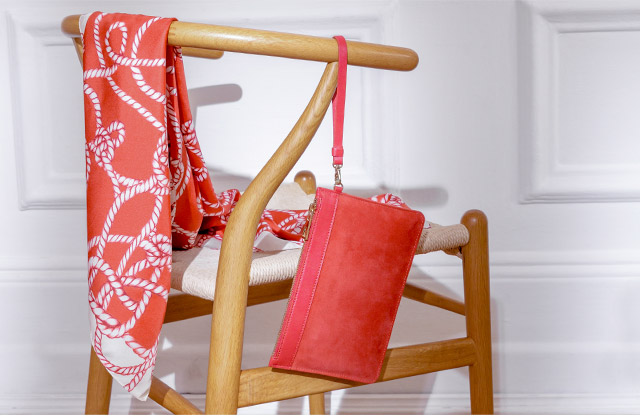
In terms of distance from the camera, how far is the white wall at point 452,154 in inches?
51.1

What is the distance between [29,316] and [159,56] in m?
0.97

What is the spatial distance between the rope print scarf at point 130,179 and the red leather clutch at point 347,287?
0.48 feet

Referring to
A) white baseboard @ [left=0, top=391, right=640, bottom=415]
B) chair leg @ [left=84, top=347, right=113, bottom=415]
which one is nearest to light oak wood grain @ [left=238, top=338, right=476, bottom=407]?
chair leg @ [left=84, top=347, right=113, bottom=415]

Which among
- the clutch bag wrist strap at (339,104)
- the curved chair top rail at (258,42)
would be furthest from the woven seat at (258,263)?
the curved chair top rail at (258,42)

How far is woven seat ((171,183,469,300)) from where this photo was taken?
685 millimetres

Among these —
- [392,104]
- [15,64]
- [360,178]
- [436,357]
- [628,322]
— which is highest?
[15,64]

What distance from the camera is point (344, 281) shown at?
67cm

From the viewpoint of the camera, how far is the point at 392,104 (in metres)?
1.31

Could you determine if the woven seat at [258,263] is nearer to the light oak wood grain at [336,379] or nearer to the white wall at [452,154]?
the light oak wood grain at [336,379]

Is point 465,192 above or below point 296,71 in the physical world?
below

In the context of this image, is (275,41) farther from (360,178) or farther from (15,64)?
(15,64)

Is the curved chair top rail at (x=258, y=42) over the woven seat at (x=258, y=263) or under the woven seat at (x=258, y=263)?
Result: over

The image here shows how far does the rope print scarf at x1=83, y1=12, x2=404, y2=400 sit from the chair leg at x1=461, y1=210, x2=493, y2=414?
39cm

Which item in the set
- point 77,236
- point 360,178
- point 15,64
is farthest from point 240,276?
point 15,64
